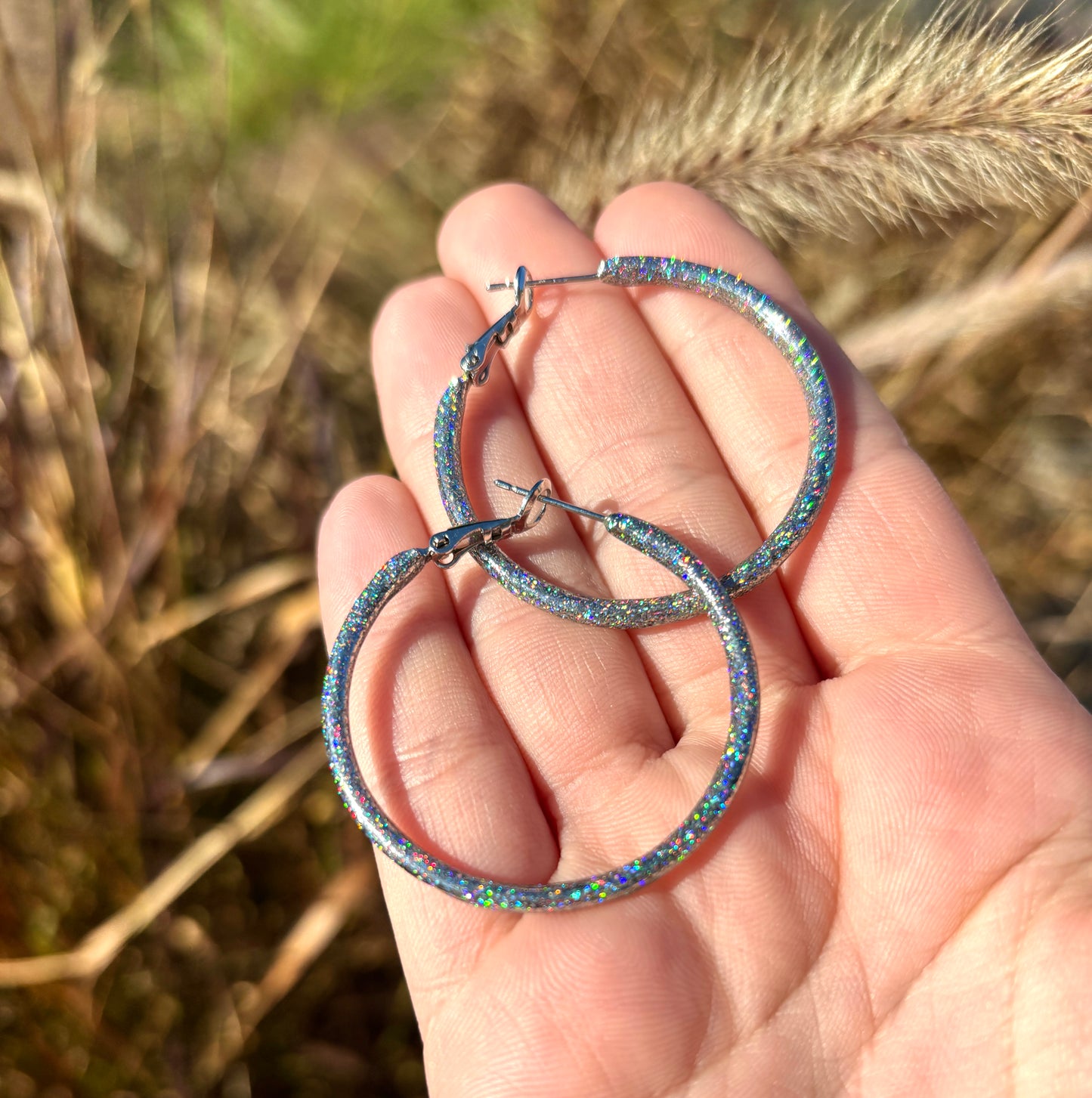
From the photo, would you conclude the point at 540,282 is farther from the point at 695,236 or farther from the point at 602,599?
the point at 602,599

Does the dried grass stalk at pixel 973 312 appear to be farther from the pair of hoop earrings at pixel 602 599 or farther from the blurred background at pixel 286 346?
the pair of hoop earrings at pixel 602 599

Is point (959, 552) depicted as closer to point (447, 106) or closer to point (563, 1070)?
point (563, 1070)

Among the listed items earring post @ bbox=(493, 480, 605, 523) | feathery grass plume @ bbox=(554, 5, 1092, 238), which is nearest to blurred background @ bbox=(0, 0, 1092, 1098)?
feathery grass plume @ bbox=(554, 5, 1092, 238)

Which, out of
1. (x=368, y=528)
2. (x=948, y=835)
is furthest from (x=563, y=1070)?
(x=368, y=528)

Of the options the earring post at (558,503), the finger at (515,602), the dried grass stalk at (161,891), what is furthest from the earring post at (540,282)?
the dried grass stalk at (161,891)

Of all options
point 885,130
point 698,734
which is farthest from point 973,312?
point 698,734

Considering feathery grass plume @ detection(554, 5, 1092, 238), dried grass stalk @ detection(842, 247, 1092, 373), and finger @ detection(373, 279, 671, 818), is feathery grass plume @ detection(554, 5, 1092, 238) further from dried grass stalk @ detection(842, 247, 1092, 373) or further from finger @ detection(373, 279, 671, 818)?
finger @ detection(373, 279, 671, 818)
